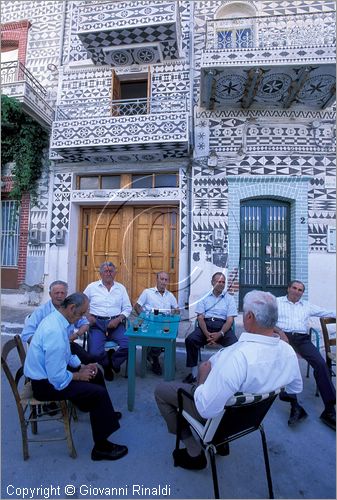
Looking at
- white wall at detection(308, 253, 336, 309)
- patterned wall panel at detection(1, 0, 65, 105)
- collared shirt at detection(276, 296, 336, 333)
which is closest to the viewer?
collared shirt at detection(276, 296, 336, 333)

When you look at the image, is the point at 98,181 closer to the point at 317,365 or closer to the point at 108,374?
the point at 108,374

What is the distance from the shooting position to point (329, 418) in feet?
8.13

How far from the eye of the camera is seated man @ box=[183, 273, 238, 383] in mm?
3365

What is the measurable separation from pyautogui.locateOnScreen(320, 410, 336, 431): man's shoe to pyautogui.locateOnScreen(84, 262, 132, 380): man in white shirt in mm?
2078

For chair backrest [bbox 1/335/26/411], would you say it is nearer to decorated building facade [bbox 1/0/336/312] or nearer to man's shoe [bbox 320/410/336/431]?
man's shoe [bbox 320/410/336/431]

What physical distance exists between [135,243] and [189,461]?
16.6ft

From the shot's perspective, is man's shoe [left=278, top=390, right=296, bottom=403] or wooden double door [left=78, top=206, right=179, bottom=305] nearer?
man's shoe [left=278, top=390, right=296, bottom=403]

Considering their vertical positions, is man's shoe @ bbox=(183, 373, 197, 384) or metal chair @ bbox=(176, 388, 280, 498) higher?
metal chair @ bbox=(176, 388, 280, 498)

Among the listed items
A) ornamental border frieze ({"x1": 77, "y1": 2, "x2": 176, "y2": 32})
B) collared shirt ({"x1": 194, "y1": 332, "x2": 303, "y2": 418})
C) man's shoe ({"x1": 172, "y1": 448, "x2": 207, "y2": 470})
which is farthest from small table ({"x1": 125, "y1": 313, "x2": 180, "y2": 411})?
ornamental border frieze ({"x1": 77, "y1": 2, "x2": 176, "y2": 32})

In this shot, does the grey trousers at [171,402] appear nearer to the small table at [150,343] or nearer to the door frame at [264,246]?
the small table at [150,343]

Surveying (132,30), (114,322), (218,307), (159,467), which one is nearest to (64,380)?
(159,467)

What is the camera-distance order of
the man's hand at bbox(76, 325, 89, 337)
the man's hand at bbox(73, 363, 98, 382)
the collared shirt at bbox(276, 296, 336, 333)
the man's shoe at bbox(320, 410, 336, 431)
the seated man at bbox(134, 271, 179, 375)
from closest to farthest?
the man's hand at bbox(73, 363, 98, 382), the man's shoe at bbox(320, 410, 336, 431), the man's hand at bbox(76, 325, 89, 337), the collared shirt at bbox(276, 296, 336, 333), the seated man at bbox(134, 271, 179, 375)

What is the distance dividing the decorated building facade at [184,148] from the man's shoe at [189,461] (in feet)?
13.2

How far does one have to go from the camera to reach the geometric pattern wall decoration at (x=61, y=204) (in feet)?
21.5
